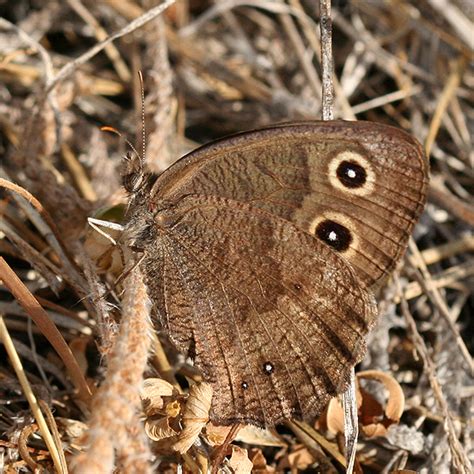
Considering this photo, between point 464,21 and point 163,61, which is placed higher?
point 464,21

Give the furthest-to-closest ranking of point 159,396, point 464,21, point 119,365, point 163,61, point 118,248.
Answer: point 464,21, point 163,61, point 118,248, point 159,396, point 119,365

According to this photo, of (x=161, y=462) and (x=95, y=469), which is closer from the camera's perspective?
(x=95, y=469)

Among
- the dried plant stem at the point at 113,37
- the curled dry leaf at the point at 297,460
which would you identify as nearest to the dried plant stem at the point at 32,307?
the curled dry leaf at the point at 297,460

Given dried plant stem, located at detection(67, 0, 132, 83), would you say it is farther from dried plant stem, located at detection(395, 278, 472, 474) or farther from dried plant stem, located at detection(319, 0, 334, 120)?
dried plant stem, located at detection(395, 278, 472, 474)

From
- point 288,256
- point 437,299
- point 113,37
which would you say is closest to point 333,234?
point 288,256

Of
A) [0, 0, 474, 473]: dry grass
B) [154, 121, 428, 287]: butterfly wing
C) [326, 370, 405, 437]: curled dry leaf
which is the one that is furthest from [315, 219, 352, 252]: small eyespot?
[0, 0, 474, 473]: dry grass

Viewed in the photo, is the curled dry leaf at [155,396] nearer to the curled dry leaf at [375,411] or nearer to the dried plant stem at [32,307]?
the dried plant stem at [32,307]

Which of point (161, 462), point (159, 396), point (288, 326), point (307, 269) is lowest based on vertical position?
point (161, 462)

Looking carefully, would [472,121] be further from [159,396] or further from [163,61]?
[159,396]

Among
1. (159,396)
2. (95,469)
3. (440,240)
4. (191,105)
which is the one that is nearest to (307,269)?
(159,396)
